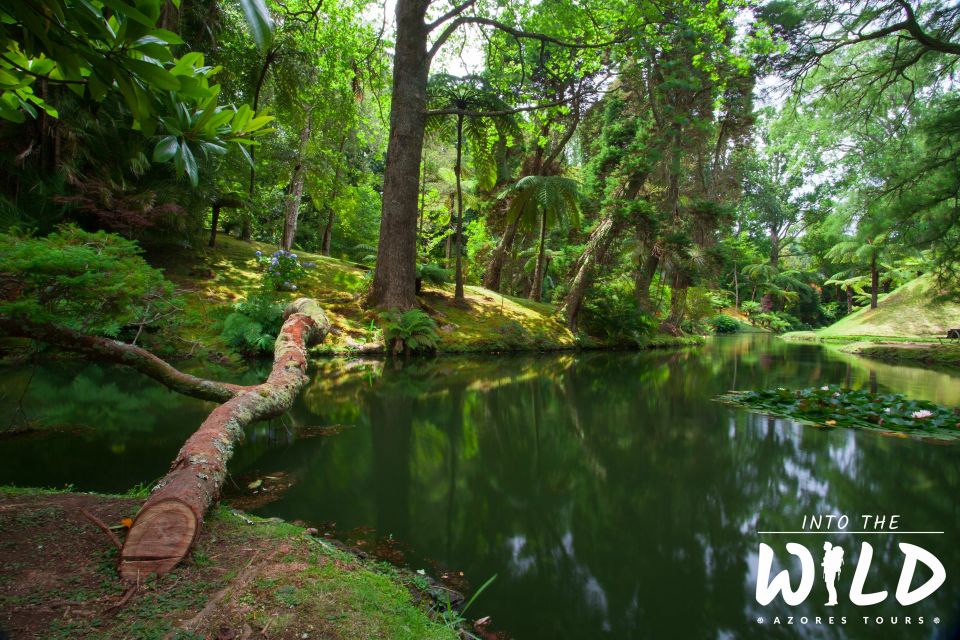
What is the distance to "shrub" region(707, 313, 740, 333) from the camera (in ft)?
100

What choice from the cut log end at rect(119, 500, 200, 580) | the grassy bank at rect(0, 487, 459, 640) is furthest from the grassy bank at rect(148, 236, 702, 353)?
the cut log end at rect(119, 500, 200, 580)

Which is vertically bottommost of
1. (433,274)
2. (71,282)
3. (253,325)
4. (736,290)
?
(253,325)

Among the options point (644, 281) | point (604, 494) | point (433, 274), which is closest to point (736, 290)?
point (644, 281)

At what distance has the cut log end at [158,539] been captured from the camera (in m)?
1.33

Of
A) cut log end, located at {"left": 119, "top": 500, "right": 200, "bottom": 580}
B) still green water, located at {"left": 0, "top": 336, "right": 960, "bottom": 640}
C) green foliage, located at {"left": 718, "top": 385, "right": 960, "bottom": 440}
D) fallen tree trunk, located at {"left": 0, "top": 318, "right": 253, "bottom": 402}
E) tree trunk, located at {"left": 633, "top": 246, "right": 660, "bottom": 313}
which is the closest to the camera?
cut log end, located at {"left": 119, "top": 500, "right": 200, "bottom": 580}

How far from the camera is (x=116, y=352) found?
116 inches

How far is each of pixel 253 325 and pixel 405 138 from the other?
14.7ft

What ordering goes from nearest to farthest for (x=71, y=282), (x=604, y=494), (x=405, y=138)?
(x=71, y=282), (x=604, y=494), (x=405, y=138)

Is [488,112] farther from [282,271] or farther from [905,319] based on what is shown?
[905,319]

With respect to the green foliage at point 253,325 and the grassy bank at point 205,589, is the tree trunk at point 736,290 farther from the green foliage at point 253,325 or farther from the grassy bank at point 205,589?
the grassy bank at point 205,589

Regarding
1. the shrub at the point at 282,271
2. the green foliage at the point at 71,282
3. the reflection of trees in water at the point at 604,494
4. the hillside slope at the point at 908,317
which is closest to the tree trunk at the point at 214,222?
the shrub at the point at 282,271

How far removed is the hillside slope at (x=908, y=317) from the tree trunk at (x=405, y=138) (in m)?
17.1

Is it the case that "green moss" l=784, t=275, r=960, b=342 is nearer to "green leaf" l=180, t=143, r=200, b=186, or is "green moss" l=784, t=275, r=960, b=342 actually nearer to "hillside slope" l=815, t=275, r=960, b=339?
"hillside slope" l=815, t=275, r=960, b=339

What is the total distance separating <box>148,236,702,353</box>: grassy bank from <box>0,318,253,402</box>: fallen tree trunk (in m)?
4.19
